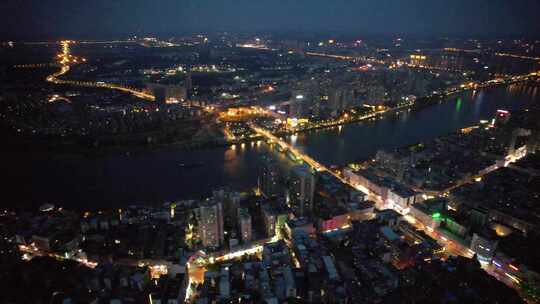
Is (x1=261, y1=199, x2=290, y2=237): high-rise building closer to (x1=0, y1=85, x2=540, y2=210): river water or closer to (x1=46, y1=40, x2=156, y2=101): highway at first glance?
(x1=0, y1=85, x2=540, y2=210): river water

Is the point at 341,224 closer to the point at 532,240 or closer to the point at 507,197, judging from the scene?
the point at 532,240

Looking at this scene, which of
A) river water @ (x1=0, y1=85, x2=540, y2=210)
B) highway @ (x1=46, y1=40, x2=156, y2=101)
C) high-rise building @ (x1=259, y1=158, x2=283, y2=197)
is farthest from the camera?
highway @ (x1=46, y1=40, x2=156, y2=101)

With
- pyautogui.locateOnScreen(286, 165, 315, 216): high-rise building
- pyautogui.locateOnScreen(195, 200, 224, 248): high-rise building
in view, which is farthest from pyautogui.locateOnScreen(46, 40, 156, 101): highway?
pyautogui.locateOnScreen(195, 200, 224, 248): high-rise building

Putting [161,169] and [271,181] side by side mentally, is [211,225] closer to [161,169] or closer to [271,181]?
[271,181]

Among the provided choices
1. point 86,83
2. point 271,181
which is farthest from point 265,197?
point 86,83

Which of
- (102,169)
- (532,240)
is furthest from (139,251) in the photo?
(532,240)

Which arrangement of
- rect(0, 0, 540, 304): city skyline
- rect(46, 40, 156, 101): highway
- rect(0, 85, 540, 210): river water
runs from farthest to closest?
1. rect(46, 40, 156, 101): highway
2. rect(0, 85, 540, 210): river water
3. rect(0, 0, 540, 304): city skyline
